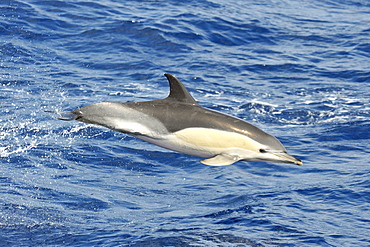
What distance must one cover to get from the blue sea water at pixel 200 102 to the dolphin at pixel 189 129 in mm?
2228

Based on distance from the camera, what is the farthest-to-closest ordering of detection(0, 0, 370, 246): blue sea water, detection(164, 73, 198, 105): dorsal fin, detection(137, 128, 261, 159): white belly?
detection(0, 0, 370, 246): blue sea water → detection(164, 73, 198, 105): dorsal fin → detection(137, 128, 261, 159): white belly

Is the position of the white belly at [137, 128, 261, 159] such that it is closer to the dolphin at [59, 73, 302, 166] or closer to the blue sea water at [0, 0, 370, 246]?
the dolphin at [59, 73, 302, 166]

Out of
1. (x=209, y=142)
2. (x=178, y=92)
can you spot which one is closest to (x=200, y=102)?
(x=178, y=92)

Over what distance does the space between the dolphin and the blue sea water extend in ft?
7.31

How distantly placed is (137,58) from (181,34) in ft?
9.10

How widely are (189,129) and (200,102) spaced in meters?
8.91

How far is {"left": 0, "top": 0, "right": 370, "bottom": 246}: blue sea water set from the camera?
916 cm

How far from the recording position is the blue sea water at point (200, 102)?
9.16 metres

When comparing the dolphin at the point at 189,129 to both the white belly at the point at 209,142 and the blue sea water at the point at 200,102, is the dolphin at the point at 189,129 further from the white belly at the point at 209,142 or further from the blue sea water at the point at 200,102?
the blue sea water at the point at 200,102

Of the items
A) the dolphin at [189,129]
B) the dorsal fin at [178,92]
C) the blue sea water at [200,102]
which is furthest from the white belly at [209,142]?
the blue sea water at [200,102]

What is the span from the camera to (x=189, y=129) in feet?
21.1

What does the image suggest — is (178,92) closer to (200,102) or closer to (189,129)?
(189,129)

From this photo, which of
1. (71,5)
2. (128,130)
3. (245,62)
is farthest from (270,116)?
(71,5)

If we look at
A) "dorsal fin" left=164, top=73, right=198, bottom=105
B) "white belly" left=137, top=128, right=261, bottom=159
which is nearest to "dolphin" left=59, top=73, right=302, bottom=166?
"white belly" left=137, top=128, right=261, bottom=159
